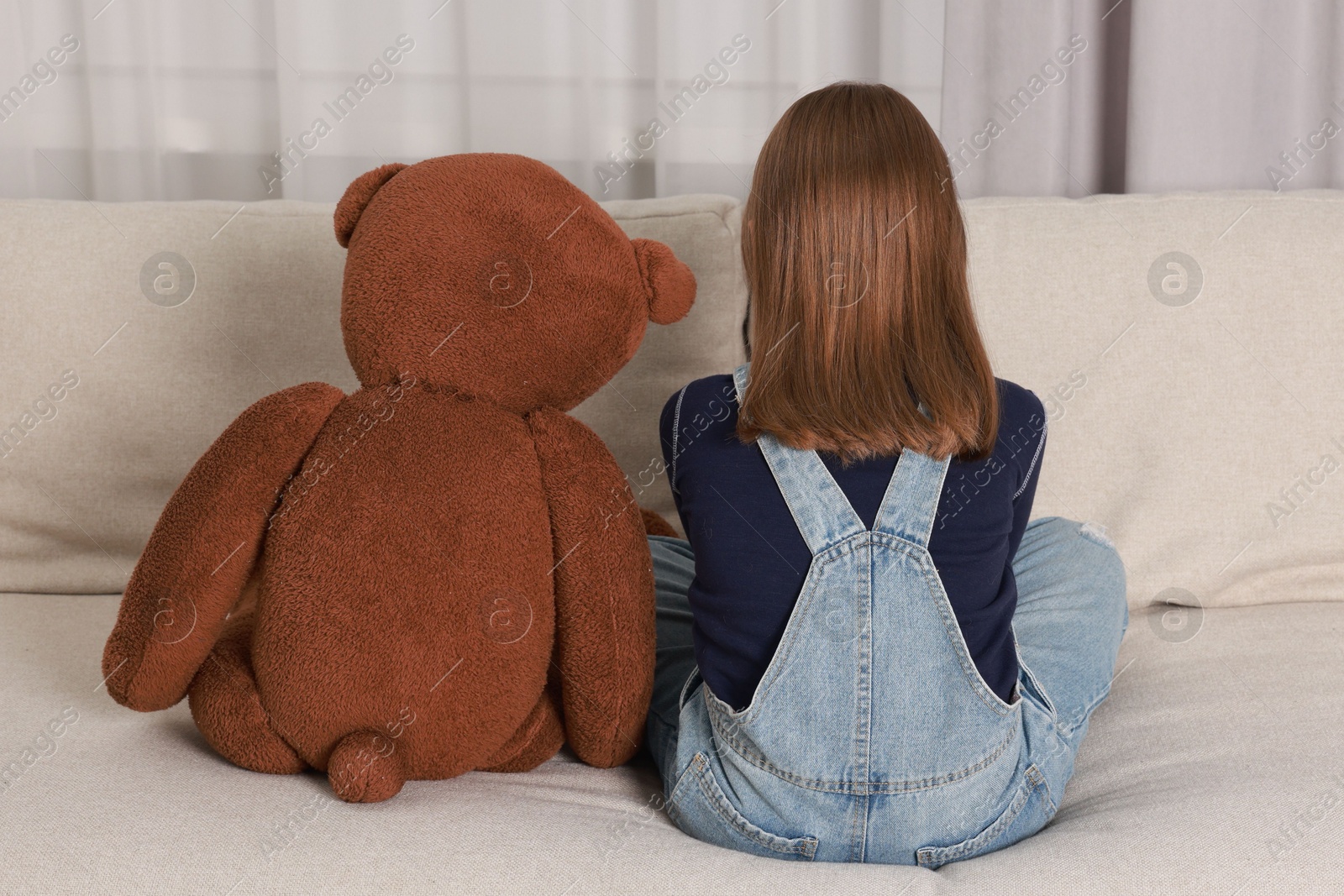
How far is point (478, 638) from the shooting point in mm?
768

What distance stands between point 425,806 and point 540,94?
111cm

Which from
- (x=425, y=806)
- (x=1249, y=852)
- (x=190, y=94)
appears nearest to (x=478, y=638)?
(x=425, y=806)

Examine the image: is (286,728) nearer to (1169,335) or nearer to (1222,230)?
(1169,335)

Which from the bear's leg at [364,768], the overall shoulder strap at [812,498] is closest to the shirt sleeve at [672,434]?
the overall shoulder strap at [812,498]

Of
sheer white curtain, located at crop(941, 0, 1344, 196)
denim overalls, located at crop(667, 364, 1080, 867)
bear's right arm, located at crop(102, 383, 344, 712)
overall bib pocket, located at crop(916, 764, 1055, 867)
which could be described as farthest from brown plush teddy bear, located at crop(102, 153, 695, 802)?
sheer white curtain, located at crop(941, 0, 1344, 196)

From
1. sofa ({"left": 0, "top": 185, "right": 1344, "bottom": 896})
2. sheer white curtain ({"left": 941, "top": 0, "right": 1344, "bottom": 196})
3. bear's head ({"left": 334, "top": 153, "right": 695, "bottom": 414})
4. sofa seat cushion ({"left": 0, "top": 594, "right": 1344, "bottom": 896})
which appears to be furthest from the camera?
sheer white curtain ({"left": 941, "top": 0, "right": 1344, "bottom": 196})

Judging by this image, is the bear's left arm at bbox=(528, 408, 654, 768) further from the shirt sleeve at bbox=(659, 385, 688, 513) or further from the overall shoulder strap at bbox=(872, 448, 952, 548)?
the overall shoulder strap at bbox=(872, 448, 952, 548)

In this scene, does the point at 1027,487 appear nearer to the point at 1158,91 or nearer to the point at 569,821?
the point at 569,821

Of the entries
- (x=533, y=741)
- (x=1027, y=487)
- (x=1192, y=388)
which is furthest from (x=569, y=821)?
(x=1192, y=388)

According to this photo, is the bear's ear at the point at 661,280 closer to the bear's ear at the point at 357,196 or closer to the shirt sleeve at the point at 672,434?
the shirt sleeve at the point at 672,434

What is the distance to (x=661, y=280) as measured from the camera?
0.87 m

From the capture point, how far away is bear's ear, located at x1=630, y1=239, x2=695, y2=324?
0.87m

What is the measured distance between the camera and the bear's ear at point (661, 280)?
2.85ft

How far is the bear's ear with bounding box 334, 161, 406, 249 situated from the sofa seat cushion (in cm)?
47
